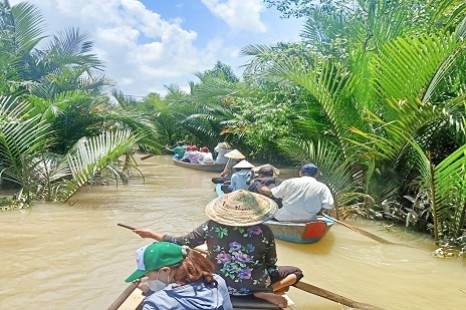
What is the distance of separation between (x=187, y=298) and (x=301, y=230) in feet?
15.2

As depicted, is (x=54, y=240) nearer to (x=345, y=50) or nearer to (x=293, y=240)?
(x=293, y=240)

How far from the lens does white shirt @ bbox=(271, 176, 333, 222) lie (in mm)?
6883

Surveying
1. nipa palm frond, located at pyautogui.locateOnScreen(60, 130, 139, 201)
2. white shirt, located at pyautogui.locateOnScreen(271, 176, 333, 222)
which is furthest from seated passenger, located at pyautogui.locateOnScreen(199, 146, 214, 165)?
white shirt, located at pyautogui.locateOnScreen(271, 176, 333, 222)

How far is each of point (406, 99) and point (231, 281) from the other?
537 centimetres

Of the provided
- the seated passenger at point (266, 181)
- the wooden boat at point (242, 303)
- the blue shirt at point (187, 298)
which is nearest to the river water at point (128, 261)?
the seated passenger at point (266, 181)

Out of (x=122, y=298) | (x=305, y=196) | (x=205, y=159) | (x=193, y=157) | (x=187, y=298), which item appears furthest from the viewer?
(x=193, y=157)

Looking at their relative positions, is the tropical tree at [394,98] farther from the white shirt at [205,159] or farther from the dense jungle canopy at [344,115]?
the white shirt at [205,159]

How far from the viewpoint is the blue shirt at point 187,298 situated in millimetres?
2424

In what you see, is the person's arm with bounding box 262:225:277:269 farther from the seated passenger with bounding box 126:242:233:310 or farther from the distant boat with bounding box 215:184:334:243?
the distant boat with bounding box 215:184:334:243

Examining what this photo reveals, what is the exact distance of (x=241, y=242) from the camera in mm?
3754

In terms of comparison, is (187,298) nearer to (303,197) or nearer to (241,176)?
(303,197)

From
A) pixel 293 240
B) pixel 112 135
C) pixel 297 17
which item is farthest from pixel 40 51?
pixel 293 240

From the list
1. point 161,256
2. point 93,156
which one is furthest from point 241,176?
point 161,256

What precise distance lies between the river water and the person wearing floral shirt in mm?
1379
